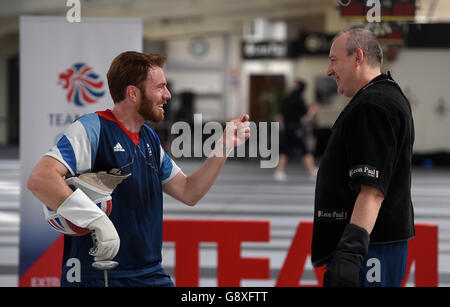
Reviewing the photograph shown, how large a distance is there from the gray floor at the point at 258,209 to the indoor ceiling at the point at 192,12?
4276 millimetres

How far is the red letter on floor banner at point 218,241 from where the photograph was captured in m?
4.65

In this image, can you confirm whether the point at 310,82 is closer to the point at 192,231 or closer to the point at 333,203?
the point at 192,231

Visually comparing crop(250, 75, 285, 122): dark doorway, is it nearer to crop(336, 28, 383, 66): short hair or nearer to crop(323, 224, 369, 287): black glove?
crop(336, 28, 383, 66): short hair

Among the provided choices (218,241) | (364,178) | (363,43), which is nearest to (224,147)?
(364,178)

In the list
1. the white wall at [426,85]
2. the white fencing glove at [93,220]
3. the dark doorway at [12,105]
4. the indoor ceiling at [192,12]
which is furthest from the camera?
the white wall at [426,85]

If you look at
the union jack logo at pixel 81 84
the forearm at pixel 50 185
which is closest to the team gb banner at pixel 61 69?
the union jack logo at pixel 81 84

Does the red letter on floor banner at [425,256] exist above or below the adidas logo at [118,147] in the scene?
below

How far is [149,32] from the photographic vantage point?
2606cm

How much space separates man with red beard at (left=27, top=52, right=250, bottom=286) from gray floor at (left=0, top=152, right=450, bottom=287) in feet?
9.62

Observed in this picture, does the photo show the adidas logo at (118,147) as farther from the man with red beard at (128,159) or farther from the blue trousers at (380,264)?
the blue trousers at (380,264)

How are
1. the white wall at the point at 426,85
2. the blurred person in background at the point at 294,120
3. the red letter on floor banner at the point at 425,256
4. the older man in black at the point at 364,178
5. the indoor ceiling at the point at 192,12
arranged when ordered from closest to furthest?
the older man in black at the point at 364,178 → the red letter on floor banner at the point at 425,256 → the blurred person in background at the point at 294,120 → the indoor ceiling at the point at 192,12 → the white wall at the point at 426,85

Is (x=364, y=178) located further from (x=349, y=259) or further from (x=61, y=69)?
(x=61, y=69)

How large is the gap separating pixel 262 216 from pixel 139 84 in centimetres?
699
